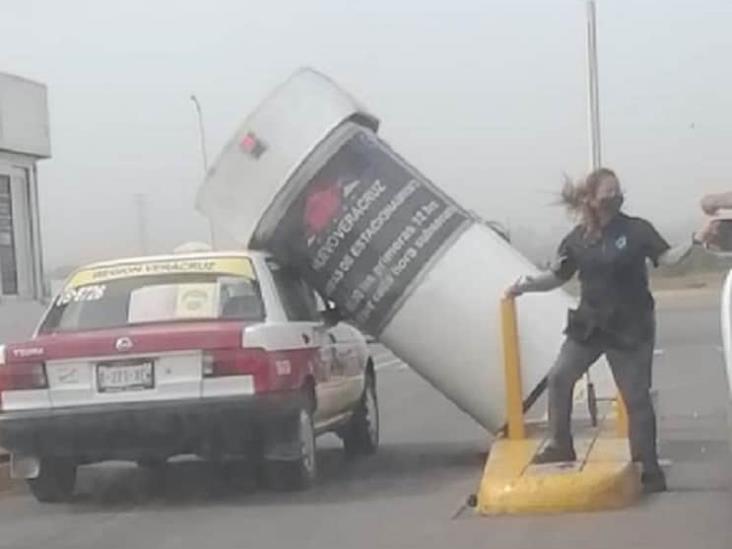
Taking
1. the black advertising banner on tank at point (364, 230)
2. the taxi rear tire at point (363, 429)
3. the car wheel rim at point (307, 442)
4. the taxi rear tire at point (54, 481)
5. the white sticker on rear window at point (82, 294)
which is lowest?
the taxi rear tire at point (363, 429)

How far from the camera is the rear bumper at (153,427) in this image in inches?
477

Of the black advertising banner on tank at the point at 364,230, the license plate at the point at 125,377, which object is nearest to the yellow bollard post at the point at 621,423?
the black advertising banner on tank at the point at 364,230

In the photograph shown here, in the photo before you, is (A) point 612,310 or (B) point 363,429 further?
(B) point 363,429

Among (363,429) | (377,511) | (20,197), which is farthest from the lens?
(20,197)

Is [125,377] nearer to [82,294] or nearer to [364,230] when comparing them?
[82,294]

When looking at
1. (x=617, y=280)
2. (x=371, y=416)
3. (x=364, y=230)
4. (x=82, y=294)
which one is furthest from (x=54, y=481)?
(x=617, y=280)

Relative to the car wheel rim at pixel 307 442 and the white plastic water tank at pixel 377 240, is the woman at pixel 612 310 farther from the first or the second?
the white plastic water tank at pixel 377 240

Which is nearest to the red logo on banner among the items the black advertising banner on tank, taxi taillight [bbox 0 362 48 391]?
the black advertising banner on tank

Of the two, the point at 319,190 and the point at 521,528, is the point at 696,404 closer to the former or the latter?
the point at 319,190

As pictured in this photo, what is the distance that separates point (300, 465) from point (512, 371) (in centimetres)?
164

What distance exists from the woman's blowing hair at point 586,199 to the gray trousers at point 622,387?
2.41ft

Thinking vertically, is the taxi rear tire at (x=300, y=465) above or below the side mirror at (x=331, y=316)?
below

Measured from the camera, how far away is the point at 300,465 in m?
12.6

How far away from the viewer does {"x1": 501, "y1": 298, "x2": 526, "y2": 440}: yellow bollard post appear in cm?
1294
